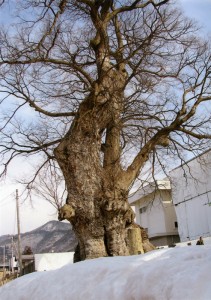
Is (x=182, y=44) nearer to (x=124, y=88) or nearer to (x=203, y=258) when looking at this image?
(x=124, y=88)

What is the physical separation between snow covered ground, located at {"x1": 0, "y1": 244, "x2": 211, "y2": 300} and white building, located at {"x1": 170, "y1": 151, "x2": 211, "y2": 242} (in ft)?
69.2

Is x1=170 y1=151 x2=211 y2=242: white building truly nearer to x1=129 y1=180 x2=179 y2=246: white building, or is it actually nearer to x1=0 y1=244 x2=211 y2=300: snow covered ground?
x1=129 y1=180 x2=179 y2=246: white building

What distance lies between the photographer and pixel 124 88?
14078mm

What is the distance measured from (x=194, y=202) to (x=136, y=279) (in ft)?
84.2

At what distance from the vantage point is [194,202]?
28516mm

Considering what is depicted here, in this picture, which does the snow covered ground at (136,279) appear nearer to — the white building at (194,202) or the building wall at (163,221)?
the white building at (194,202)

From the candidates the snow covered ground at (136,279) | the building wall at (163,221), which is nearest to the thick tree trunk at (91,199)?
the snow covered ground at (136,279)

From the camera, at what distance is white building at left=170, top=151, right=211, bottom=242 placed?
2669 cm

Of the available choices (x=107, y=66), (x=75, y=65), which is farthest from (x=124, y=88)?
(x=75, y=65)

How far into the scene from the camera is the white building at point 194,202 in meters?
26.7

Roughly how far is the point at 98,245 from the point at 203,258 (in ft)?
30.2

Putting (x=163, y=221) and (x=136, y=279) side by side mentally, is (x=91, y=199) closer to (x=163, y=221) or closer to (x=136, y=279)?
(x=136, y=279)

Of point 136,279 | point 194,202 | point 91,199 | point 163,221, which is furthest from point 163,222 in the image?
point 136,279

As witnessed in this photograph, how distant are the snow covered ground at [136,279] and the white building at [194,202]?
21.1m
